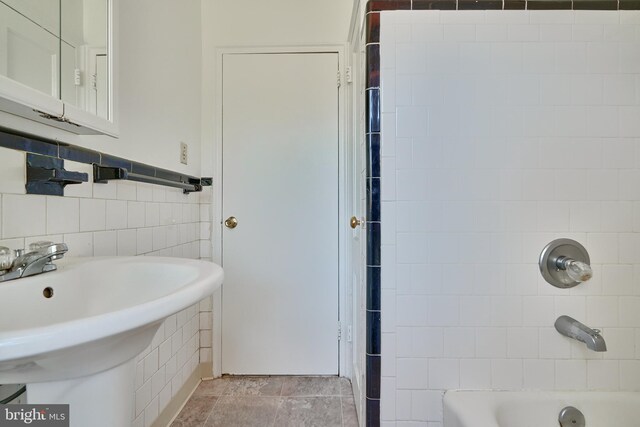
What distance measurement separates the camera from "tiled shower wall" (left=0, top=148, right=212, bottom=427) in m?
0.71

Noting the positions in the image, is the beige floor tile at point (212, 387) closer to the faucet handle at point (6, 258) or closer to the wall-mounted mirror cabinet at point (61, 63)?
the faucet handle at point (6, 258)

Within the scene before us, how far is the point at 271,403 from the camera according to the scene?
1.45 m

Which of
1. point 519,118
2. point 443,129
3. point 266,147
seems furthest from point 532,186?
point 266,147

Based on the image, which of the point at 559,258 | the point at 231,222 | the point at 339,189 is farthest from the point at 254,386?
A: the point at 559,258

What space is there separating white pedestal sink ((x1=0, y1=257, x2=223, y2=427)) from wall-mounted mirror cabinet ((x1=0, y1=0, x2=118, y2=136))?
376 millimetres

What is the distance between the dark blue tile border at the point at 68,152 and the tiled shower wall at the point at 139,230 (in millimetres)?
26

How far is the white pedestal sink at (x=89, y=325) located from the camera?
1.29 ft

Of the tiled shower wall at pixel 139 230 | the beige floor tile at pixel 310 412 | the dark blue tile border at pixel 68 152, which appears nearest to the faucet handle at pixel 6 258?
the tiled shower wall at pixel 139 230

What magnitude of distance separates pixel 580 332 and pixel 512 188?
49 centimetres

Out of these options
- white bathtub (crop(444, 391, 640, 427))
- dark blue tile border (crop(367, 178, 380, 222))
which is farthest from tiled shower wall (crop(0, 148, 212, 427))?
white bathtub (crop(444, 391, 640, 427))

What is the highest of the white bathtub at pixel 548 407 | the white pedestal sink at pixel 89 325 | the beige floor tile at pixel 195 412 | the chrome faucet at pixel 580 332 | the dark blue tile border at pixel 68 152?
the dark blue tile border at pixel 68 152

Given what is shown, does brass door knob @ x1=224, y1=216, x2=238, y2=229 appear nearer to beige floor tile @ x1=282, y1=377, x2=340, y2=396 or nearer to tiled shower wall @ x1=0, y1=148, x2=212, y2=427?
tiled shower wall @ x1=0, y1=148, x2=212, y2=427

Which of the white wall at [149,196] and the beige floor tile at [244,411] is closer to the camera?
the white wall at [149,196]

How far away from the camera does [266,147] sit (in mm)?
1688
